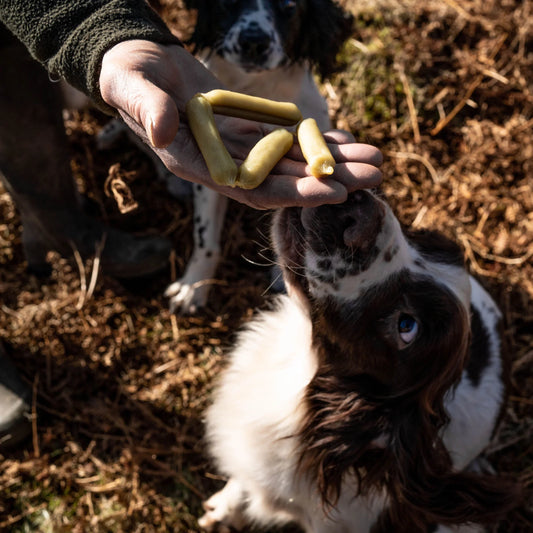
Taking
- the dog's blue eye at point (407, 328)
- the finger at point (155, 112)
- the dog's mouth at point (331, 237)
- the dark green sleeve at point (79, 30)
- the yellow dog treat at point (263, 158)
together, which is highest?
the dark green sleeve at point (79, 30)

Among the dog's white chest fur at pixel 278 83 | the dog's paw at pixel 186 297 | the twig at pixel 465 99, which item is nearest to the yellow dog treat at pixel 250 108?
the dog's white chest fur at pixel 278 83

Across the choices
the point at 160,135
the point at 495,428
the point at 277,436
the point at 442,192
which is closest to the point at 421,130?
the point at 442,192

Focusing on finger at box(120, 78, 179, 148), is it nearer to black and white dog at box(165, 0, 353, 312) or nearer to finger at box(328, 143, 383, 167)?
finger at box(328, 143, 383, 167)

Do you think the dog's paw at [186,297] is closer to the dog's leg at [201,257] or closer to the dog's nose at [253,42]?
the dog's leg at [201,257]

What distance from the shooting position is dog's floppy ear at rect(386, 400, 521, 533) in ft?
7.04

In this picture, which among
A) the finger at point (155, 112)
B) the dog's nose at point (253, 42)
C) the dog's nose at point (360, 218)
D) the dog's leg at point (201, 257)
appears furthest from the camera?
the dog's leg at point (201, 257)

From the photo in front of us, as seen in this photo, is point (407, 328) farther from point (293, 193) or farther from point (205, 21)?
point (205, 21)

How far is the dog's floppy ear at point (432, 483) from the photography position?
7.04 feet

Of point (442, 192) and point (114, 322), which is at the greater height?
point (114, 322)

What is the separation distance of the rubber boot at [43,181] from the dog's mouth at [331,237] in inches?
62.1

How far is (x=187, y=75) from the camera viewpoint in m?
2.19

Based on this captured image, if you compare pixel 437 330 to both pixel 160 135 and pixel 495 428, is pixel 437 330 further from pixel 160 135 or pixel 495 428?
pixel 160 135

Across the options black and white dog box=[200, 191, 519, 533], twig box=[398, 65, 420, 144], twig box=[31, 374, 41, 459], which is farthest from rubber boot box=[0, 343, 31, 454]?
twig box=[398, 65, 420, 144]

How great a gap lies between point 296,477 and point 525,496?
4.74ft
